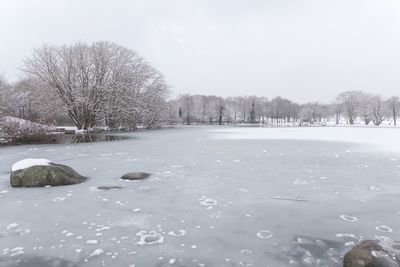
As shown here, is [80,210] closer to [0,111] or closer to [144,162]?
[144,162]

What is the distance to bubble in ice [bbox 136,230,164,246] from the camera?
588 centimetres

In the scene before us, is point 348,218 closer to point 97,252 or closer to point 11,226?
point 97,252

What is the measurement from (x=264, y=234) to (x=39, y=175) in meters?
7.82

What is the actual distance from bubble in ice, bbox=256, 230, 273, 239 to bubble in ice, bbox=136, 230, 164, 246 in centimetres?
187

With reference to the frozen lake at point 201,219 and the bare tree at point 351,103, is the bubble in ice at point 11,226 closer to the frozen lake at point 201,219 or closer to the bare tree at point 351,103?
the frozen lake at point 201,219

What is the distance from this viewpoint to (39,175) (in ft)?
34.8

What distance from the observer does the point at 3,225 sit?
676cm

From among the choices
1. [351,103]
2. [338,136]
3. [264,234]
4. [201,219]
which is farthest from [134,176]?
[351,103]

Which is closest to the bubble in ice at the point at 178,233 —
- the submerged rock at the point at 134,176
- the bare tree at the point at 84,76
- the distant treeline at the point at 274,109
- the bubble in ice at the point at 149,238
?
the bubble in ice at the point at 149,238

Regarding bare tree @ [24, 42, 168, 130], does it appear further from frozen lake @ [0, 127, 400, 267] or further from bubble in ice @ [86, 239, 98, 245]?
bubble in ice @ [86, 239, 98, 245]

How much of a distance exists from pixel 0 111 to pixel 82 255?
29.1 metres

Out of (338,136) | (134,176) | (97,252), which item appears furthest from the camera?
(338,136)

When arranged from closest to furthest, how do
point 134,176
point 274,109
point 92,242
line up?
point 92,242 < point 134,176 < point 274,109

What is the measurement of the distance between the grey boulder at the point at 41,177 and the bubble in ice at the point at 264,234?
23.3 feet
